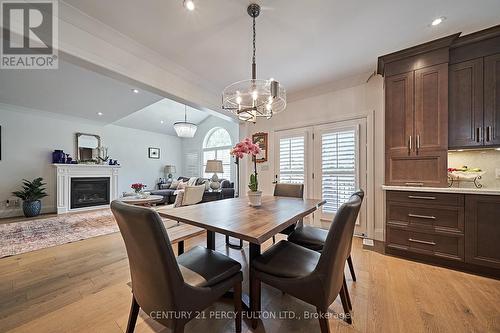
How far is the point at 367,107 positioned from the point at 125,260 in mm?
4145

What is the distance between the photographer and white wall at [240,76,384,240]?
9.77 ft

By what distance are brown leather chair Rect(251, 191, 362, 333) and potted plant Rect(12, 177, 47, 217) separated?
19.5ft

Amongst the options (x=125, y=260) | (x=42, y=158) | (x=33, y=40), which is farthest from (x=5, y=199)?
(x=33, y=40)

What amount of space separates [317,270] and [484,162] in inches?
111

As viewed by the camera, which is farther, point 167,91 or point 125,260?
point 167,91

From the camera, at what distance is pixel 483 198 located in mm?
1946

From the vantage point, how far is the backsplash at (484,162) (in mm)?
2238

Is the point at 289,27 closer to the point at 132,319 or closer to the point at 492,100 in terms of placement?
the point at 492,100

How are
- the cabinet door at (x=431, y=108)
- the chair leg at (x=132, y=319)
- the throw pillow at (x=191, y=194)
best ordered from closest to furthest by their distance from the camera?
1. the chair leg at (x=132, y=319)
2. the cabinet door at (x=431, y=108)
3. the throw pillow at (x=191, y=194)

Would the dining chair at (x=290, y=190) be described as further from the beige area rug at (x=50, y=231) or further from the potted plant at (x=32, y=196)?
the potted plant at (x=32, y=196)

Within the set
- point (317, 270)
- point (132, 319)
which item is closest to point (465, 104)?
point (317, 270)

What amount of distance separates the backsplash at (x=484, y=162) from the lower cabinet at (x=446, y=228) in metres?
0.54

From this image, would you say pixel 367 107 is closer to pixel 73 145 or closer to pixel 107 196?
pixel 107 196

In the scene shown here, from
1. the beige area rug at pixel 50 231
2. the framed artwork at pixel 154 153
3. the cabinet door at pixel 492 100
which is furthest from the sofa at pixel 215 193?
the cabinet door at pixel 492 100
